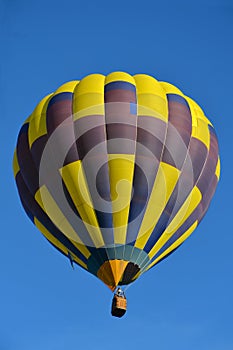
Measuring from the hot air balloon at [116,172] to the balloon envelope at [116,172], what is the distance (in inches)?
0.8

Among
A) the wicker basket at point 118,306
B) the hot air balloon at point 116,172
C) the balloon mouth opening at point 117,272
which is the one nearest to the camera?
the wicker basket at point 118,306

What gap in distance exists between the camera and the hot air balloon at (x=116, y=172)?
64.4 feet

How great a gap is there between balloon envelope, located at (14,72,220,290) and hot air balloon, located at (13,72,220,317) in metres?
0.02

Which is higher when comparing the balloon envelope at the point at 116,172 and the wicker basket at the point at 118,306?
the balloon envelope at the point at 116,172

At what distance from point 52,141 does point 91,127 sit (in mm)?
882

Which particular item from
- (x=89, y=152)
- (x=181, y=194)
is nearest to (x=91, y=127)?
(x=89, y=152)

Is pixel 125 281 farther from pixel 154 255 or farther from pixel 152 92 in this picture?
pixel 152 92

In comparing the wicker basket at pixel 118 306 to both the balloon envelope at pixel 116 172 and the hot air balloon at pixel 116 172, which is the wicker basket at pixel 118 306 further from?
the balloon envelope at pixel 116 172

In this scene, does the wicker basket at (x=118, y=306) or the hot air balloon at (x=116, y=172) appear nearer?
the wicker basket at (x=118, y=306)

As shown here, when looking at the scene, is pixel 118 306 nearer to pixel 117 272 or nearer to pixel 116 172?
pixel 117 272

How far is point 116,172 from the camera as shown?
19.8m

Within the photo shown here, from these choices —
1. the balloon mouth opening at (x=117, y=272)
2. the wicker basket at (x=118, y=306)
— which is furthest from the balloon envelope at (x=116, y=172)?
the wicker basket at (x=118, y=306)

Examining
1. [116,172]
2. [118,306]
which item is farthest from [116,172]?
[118,306]

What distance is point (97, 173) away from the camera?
65.1 feet
